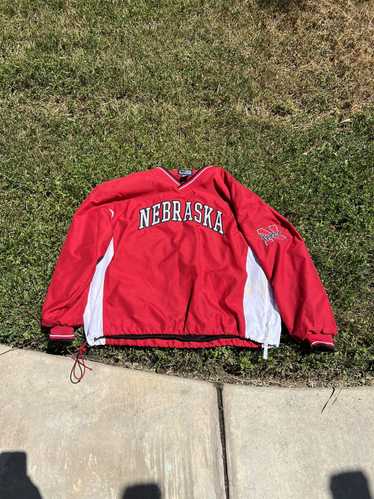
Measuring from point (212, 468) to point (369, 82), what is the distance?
356cm

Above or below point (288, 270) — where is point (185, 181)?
above

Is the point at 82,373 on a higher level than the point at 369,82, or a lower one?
lower

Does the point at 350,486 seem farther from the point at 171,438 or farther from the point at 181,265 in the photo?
the point at 181,265

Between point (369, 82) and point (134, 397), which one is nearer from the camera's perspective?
point (134, 397)

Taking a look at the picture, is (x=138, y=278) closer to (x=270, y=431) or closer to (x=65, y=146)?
(x=270, y=431)

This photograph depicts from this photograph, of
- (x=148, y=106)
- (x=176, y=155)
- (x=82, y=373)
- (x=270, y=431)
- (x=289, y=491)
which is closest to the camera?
(x=289, y=491)

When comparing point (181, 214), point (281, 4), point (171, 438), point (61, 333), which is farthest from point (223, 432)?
point (281, 4)

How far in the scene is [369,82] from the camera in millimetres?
4344

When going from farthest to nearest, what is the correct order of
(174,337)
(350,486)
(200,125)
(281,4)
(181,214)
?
(281,4)
(200,125)
(181,214)
(174,337)
(350,486)

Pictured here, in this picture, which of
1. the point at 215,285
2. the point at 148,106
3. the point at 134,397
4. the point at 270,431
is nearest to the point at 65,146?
the point at 148,106

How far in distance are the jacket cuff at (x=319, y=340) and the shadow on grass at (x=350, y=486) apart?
2.18 ft

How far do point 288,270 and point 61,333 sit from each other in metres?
1.41

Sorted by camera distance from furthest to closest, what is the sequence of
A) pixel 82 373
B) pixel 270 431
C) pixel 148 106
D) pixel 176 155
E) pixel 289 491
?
pixel 148 106 < pixel 176 155 < pixel 82 373 < pixel 270 431 < pixel 289 491

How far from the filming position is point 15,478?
2.49 metres
